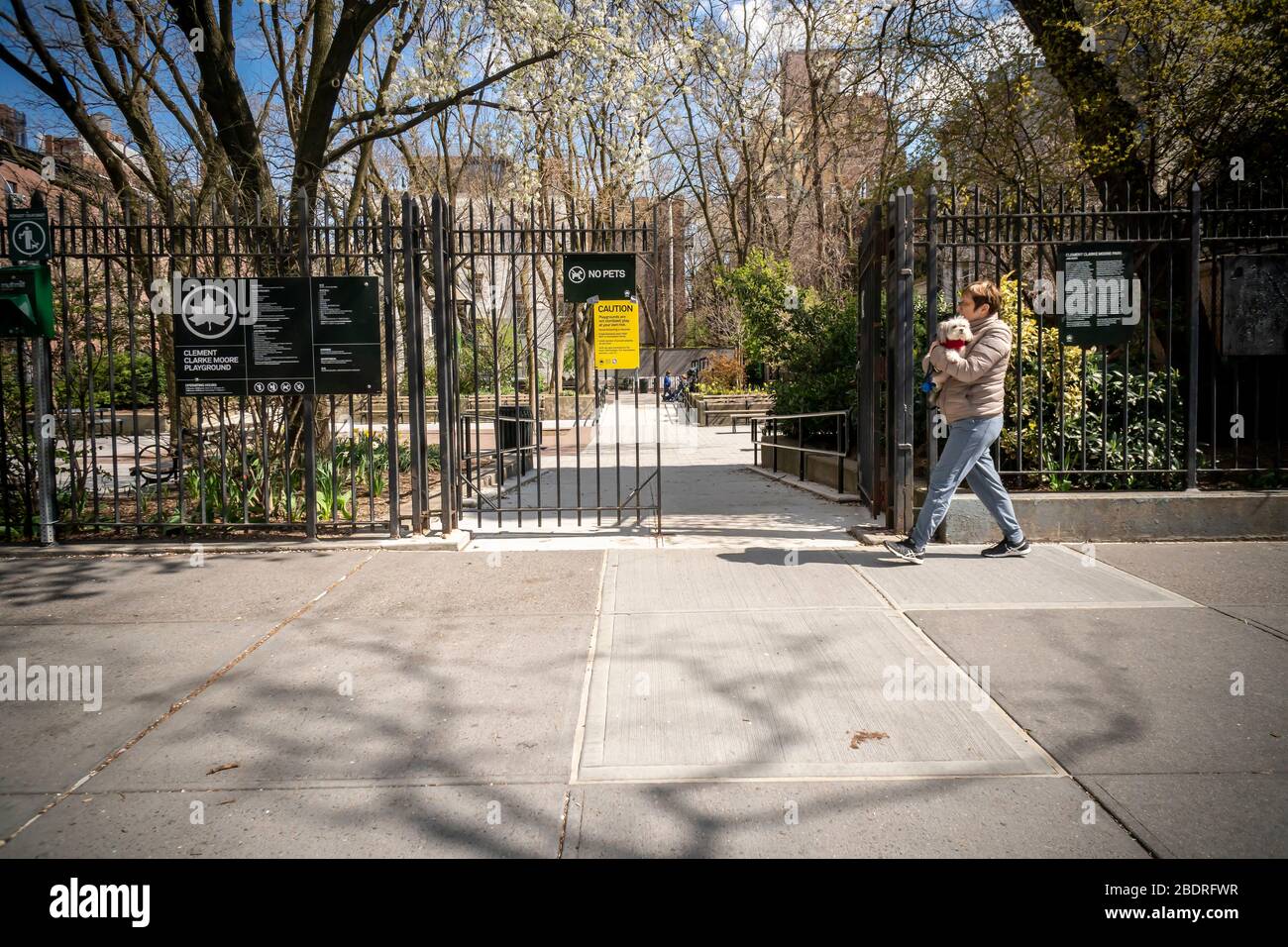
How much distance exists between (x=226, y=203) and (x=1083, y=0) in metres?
10.4

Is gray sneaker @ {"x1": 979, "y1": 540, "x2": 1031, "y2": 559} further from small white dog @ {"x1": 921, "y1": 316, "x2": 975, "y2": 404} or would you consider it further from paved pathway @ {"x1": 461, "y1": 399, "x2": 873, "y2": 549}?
small white dog @ {"x1": 921, "y1": 316, "x2": 975, "y2": 404}

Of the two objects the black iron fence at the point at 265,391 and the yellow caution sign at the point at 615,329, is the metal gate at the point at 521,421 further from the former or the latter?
the yellow caution sign at the point at 615,329

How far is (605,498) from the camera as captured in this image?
1191 cm

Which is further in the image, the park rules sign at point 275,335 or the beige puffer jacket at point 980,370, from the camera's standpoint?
the park rules sign at point 275,335

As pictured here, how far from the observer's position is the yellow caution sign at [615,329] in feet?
26.6

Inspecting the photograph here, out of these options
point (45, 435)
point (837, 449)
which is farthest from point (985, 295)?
point (45, 435)

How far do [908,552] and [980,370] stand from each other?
1462 millimetres

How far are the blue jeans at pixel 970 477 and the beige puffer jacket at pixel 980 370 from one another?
0.30 ft

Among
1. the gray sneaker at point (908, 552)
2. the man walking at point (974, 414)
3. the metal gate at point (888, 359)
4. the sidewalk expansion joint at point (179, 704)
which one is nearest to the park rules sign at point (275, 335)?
the sidewalk expansion joint at point (179, 704)

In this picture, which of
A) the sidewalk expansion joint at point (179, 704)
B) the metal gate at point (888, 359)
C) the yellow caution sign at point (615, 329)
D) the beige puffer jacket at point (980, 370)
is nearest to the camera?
the sidewalk expansion joint at point (179, 704)

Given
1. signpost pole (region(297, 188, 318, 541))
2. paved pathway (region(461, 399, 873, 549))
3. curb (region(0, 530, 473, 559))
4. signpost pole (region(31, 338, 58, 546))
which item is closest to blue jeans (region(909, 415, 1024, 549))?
paved pathway (region(461, 399, 873, 549))

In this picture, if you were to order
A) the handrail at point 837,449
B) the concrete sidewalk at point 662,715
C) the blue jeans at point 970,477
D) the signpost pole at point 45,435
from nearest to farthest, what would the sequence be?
the concrete sidewalk at point 662,715, the blue jeans at point 970,477, the signpost pole at point 45,435, the handrail at point 837,449

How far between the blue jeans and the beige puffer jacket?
9 centimetres
